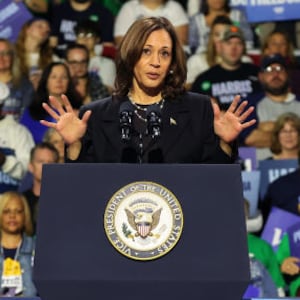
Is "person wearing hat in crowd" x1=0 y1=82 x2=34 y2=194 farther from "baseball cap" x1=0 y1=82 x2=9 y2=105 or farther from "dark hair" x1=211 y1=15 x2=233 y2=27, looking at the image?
"dark hair" x1=211 y1=15 x2=233 y2=27

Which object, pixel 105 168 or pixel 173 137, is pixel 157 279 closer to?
pixel 105 168

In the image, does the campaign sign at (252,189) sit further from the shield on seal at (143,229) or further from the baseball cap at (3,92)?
the shield on seal at (143,229)

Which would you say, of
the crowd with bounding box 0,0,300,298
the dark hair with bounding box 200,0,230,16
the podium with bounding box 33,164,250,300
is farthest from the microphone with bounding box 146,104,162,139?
the dark hair with bounding box 200,0,230,16

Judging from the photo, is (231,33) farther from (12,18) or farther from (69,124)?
(69,124)

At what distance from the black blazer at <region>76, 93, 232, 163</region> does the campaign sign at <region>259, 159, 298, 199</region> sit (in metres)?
3.20

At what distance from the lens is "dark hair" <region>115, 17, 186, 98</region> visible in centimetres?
250

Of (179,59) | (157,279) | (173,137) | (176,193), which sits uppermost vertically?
(179,59)

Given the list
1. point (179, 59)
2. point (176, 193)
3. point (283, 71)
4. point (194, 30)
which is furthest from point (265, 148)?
point (176, 193)

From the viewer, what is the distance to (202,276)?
201cm

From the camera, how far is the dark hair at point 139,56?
2.50m

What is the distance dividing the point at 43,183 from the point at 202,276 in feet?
1.52

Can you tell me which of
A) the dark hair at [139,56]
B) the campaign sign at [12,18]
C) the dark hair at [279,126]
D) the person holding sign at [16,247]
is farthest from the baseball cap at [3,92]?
the dark hair at [139,56]

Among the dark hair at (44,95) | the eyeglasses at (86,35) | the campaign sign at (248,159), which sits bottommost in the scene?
the campaign sign at (248,159)

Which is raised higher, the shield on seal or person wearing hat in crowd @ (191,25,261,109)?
person wearing hat in crowd @ (191,25,261,109)
